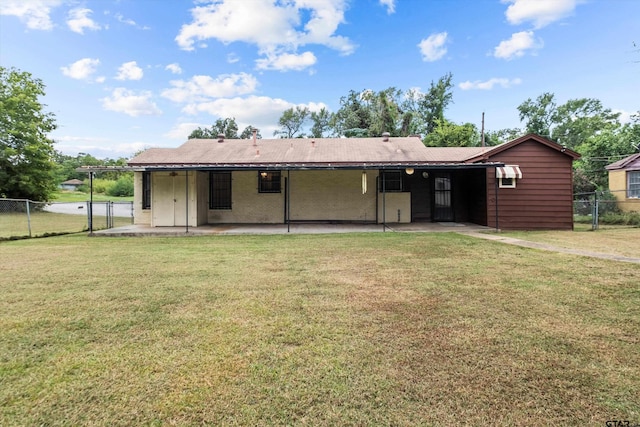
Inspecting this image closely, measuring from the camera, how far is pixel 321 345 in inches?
109

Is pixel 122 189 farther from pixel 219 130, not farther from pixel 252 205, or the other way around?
pixel 252 205

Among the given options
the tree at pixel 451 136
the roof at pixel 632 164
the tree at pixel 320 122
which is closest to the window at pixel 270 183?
the roof at pixel 632 164

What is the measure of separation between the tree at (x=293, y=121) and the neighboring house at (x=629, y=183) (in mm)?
31840

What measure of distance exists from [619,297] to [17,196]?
95.1ft

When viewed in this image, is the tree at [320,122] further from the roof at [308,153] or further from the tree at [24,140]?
the tree at [24,140]

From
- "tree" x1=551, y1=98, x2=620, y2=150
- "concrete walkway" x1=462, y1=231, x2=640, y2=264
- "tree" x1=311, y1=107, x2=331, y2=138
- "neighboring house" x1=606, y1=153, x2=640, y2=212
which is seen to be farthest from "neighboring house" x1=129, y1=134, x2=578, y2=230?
"tree" x1=551, y1=98, x2=620, y2=150

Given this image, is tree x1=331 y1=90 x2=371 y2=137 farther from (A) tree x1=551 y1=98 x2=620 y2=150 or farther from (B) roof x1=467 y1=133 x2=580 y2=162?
(A) tree x1=551 y1=98 x2=620 y2=150

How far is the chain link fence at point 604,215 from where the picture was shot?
38.7 ft

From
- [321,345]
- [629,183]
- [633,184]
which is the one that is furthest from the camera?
[629,183]

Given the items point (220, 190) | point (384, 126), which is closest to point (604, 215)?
point (220, 190)

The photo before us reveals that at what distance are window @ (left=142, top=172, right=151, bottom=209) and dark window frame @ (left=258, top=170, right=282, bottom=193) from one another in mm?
4380

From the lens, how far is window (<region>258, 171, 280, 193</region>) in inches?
525

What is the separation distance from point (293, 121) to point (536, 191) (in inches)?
1365

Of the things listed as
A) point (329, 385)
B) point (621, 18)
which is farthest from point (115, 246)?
point (621, 18)
